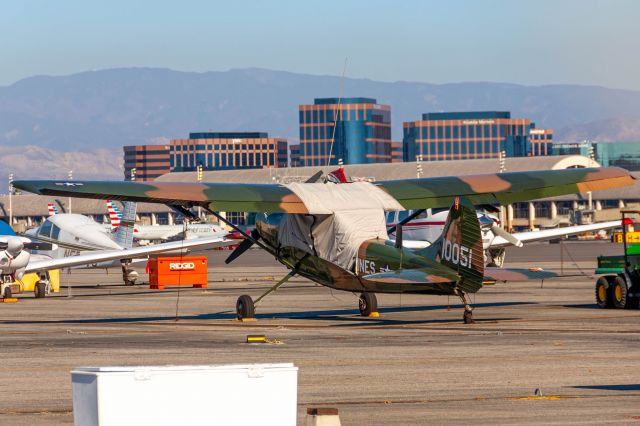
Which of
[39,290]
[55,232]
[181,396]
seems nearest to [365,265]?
[181,396]

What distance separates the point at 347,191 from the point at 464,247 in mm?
4434

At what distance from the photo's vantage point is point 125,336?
79.4 feet

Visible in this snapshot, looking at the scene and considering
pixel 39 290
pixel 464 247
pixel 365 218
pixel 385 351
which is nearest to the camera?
pixel 385 351

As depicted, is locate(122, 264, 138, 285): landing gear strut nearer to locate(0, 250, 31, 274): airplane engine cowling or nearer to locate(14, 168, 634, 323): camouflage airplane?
locate(0, 250, 31, 274): airplane engine cowling

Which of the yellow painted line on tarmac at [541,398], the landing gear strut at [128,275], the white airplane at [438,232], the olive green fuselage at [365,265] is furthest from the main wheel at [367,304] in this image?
the landing gear strut at [128,275]

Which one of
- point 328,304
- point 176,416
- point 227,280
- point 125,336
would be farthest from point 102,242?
point 176,416

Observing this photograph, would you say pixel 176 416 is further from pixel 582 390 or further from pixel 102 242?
pixel 102 242

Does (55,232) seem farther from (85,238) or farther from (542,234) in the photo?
(542,234)

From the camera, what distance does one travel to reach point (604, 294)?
29.3m

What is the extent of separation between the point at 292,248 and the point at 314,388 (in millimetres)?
12116

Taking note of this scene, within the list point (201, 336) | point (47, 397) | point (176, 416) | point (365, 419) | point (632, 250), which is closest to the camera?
point (176, 416)

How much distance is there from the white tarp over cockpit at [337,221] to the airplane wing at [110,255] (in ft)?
45.7

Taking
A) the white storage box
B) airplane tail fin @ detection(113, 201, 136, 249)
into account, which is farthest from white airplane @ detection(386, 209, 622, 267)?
the white storage box

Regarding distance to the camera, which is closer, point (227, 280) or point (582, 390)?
point (582, 390)
